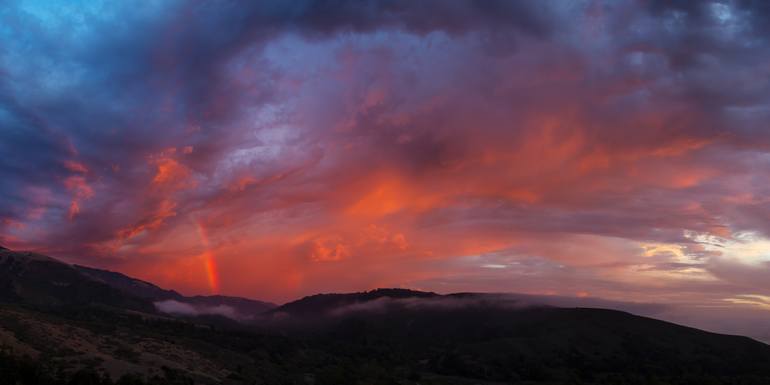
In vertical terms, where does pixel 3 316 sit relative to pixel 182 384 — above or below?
above

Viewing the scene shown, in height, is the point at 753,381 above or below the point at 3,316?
below

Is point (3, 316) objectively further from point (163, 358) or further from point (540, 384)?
point (540, 384)

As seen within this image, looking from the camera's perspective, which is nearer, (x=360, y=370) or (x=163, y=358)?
(x=163, y=358)

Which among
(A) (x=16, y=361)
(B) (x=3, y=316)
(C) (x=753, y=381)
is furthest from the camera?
(C) (x=753, y=381)

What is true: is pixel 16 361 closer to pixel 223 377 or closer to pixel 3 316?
pixel 3 316

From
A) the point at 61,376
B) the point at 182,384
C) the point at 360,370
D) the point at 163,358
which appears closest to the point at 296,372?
the point at 360,370

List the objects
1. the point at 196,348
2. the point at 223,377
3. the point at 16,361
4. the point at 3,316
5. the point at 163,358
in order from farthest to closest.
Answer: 1. the point at 196,348
2. the point at 223,377
3. the point at 163,358
4. the point at 3,316
5. the point at 16,361

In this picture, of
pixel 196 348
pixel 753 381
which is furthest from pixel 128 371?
pixel 753 381

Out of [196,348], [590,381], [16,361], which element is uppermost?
[16,361]

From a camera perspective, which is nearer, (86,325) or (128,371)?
(128,371)
